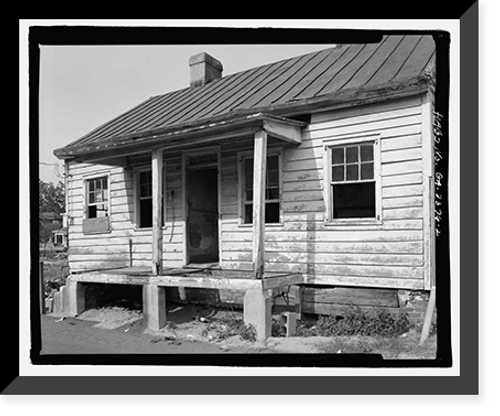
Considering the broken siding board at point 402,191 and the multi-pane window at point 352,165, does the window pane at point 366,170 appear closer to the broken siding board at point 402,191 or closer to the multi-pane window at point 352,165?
the multi-pane window at point 352,165

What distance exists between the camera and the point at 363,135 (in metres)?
7.76

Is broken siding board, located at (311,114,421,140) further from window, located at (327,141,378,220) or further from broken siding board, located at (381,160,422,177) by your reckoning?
broken siding board, located at (381,160,422,177)

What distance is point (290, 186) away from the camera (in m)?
8.55

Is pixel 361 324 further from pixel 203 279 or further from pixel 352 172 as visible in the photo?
pixel 203 279

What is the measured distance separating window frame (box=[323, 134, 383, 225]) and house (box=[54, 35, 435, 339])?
0.06ft

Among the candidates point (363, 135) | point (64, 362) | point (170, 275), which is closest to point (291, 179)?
point (363, 135)

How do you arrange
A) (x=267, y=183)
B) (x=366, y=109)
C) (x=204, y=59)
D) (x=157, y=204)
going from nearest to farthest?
1. (x=366, y=109)
2. (x=157, y=204)
3. (x=267, y=183)
4. (x=204, y=59)

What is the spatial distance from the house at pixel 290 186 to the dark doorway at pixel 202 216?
38mm

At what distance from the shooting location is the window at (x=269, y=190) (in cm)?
890

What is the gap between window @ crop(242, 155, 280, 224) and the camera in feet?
29.2

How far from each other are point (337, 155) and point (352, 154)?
11.0 inches

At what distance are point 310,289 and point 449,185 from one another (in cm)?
391

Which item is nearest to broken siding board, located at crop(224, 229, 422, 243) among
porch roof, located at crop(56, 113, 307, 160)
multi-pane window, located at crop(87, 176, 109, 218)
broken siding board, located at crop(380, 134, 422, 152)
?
broken siding board, located at crop(380, 134, 422, 152)

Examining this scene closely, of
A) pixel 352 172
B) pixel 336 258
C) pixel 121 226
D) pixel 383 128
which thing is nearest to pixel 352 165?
pixel 352 172
